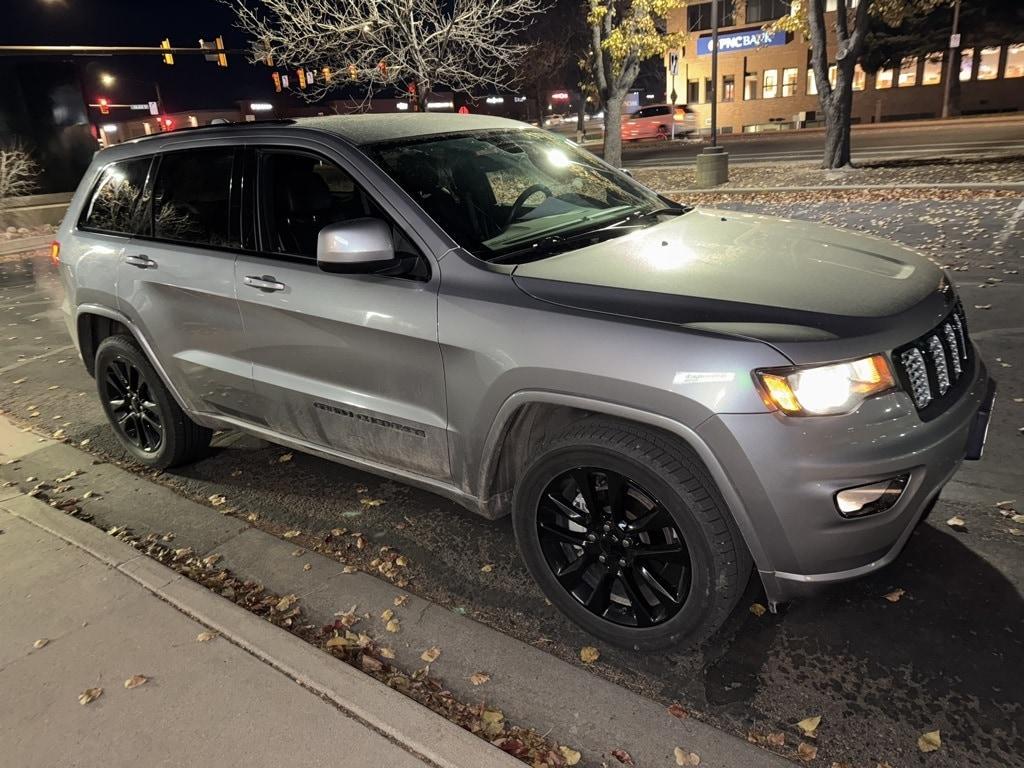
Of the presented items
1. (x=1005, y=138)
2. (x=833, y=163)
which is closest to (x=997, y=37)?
(x=1005, y=138)

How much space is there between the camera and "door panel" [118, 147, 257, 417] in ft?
12.6

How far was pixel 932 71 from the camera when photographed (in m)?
36.6

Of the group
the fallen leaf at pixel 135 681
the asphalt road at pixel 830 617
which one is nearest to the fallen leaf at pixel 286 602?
the asphalt road at pixel 830 617

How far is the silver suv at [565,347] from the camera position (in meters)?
2.41

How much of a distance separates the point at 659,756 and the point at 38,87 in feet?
93.4

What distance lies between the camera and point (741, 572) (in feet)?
8.53

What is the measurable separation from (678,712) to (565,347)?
1.27m

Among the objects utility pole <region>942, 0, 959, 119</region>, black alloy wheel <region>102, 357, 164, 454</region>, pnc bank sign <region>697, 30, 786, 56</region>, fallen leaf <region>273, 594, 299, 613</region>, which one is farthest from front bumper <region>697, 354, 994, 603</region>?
pnc bank sign <region>697, 30, 786, 56</region>

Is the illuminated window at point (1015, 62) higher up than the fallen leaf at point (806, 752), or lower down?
higher up

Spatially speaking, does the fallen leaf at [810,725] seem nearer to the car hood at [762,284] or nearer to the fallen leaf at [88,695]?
the car hood at [762,284]

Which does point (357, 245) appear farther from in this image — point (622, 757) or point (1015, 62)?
point (1015, 62)

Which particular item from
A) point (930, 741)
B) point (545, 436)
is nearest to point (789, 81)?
point (545, 436)

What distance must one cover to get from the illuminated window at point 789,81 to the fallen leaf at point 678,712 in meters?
42.6

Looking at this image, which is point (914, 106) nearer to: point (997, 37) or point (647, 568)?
point (997, 37)
